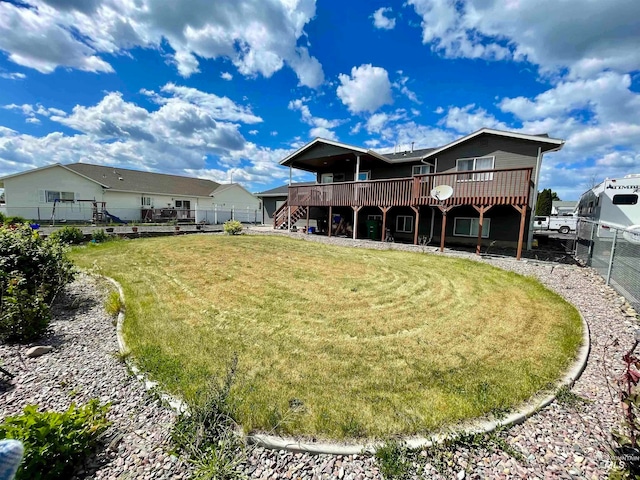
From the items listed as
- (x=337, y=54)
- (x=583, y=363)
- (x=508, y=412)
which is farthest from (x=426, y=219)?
(x=508, y=412)

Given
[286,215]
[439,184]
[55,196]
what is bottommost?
[286,215]

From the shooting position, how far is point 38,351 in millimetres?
3635

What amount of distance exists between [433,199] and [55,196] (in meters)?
30.3

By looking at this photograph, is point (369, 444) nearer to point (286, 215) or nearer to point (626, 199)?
point (626, 199)

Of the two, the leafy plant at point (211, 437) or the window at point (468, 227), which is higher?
the window at point (468, 227)

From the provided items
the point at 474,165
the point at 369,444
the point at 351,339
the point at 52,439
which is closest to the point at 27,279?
the point at 52,439

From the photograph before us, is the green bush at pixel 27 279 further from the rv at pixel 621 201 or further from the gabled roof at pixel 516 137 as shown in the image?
the rv at pixel 621 201

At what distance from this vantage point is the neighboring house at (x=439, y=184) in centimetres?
1141

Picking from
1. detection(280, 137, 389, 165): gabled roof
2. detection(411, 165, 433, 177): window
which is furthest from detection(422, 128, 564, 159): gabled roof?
detection(280, 137, 389, 165): gabled roof

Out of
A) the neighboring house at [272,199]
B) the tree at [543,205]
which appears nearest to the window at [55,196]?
the neighboring house at [272,199]

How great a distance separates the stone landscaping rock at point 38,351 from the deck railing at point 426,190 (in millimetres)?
12793

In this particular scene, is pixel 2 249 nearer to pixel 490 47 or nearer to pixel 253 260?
pixel 253 260

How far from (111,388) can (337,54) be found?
62.5ft

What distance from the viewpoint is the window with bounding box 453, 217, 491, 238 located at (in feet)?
46.5
